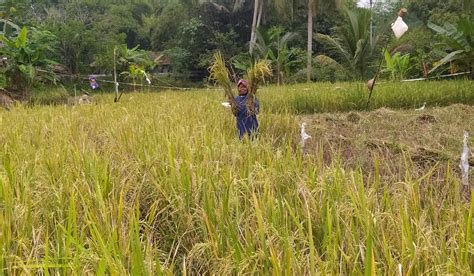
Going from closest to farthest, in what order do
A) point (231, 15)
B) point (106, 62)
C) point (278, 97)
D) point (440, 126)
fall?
point (440, 126) < point (278, 97) < point (106, 62) < point (231, 15)

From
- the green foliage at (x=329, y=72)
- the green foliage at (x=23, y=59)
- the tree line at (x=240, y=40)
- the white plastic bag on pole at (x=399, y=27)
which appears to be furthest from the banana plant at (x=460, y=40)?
the green foliage at (x=23, y=59)

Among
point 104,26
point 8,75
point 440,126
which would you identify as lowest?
point 440,126

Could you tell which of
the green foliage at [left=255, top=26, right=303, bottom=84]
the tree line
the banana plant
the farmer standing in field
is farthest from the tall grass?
the green foliage at [left=255, top=26, right=303, bottom=84]

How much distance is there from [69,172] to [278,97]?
4.84 metres

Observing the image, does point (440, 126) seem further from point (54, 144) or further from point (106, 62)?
point (106, 62)

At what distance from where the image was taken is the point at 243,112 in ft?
11.2

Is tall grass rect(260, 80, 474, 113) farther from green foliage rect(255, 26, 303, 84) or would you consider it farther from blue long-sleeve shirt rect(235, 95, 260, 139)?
green foliage rect(255, 26, 303, 84)

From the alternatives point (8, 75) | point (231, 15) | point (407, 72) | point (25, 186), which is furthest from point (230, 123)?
point (231, 15)

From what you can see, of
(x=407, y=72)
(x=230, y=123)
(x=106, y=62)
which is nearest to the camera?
(x=230, y=123)

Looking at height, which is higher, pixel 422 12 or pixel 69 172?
pixel 422 12

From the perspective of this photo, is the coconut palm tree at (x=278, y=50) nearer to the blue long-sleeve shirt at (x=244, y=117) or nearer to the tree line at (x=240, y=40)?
the tree line at (x=240, y=40)

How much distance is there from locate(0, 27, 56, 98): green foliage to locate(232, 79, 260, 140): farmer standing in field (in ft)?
19.0

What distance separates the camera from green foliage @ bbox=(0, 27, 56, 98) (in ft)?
26.1

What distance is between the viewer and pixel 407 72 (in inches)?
450
